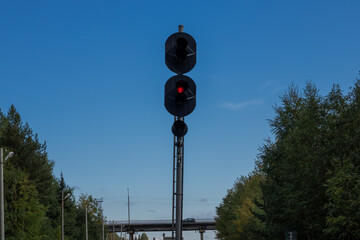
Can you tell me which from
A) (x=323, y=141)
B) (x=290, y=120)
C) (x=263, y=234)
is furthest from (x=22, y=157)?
(x=323, y=141)

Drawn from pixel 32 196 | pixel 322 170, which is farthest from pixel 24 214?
pixel 322 170

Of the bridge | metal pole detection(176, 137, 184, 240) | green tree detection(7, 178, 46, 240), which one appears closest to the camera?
metal pole detection(176, 137, 184, 240)

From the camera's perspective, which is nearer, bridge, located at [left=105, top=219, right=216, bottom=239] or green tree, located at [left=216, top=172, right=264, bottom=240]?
green tree, located at [left=216, top=172, right=264, bottom=240]

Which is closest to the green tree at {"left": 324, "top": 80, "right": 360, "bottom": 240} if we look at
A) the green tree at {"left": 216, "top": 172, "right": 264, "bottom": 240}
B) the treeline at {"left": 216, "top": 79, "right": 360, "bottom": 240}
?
the treeline at {"left": 216, "top": 79, "right": 360, "bottom": 240}

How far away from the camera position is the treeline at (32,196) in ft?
159

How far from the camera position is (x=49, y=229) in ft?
Answer: 203

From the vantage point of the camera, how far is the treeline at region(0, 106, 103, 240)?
4850 centimetres

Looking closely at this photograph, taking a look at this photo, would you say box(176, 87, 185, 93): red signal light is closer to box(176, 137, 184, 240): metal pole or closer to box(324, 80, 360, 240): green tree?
box(176, 137, 184, 240): metal pole

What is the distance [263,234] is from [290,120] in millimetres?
12038

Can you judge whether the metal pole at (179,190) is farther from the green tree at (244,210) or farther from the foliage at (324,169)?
the green tree at (244,210)

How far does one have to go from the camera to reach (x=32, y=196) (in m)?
51.1

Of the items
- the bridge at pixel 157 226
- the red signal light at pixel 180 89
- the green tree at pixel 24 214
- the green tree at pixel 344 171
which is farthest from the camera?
the bridge at pixel 157 226

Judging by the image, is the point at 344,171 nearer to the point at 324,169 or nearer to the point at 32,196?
the point at 324,169

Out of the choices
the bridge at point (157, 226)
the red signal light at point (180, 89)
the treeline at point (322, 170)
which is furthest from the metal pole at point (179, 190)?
the bridge at point (157, 226)
